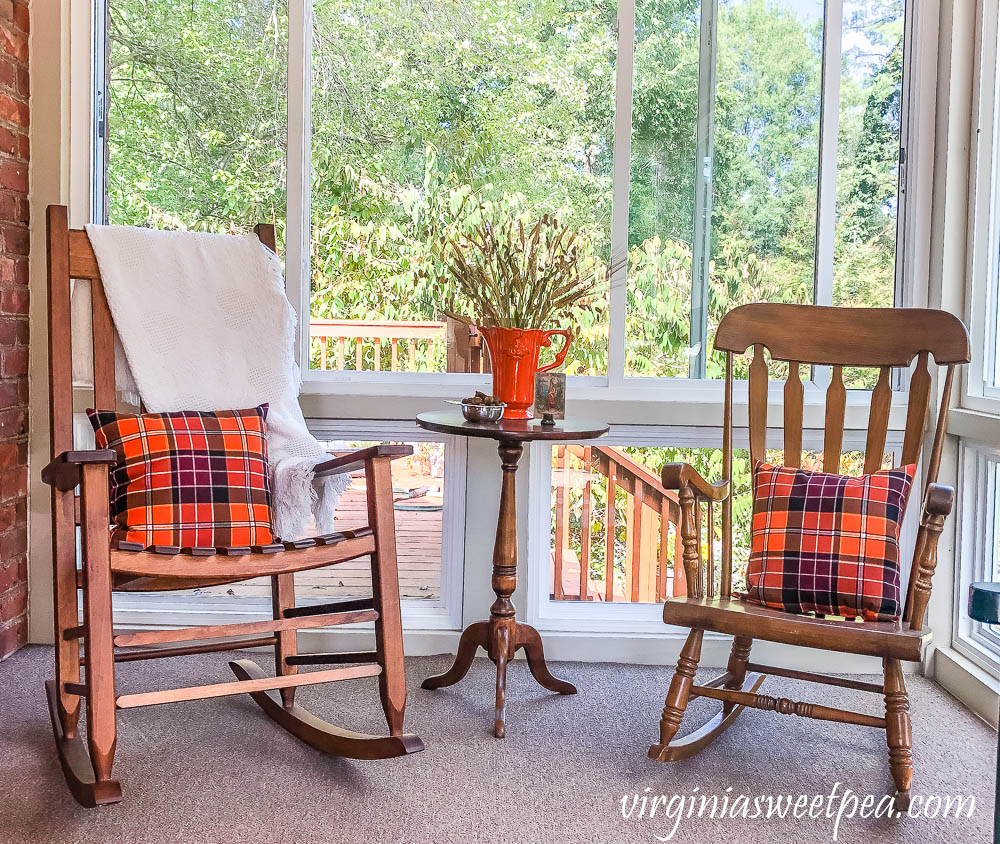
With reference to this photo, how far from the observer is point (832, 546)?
192cm

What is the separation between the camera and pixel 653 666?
2570 mm

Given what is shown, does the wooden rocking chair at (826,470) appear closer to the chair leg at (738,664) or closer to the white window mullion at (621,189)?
the chair leg at (738,664)

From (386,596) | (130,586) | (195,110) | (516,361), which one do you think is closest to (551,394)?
(516,361)

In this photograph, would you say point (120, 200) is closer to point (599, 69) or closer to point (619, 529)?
point (599, 69)

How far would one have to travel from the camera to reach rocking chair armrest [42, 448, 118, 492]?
1.59 m

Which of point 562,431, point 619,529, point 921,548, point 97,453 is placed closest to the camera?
point 97,453

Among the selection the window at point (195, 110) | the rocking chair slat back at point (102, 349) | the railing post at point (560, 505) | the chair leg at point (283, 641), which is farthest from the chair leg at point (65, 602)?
the railing post at point (560, 505)

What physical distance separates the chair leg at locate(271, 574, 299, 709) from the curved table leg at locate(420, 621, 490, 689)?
36cm

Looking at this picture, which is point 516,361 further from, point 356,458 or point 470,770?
point 470,770

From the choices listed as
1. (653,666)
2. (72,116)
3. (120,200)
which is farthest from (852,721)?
(72,116)

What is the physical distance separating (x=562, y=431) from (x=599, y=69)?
3.87 ft

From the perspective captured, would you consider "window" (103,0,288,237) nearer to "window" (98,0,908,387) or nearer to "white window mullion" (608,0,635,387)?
"window" (98,0,908,387)

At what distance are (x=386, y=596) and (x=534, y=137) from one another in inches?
56.7

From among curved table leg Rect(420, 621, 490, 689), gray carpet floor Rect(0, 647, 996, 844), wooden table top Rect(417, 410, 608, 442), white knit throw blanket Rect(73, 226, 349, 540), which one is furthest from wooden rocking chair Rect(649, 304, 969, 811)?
white knit throw blanket Rect(73, 226, 349, 540)
